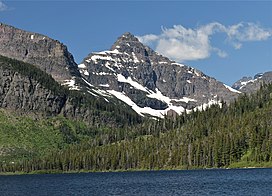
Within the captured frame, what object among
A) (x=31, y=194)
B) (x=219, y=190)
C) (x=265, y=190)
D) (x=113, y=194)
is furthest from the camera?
(x=31, y=194)

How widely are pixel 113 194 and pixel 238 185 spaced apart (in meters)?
32.8

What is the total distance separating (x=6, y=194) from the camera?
15075 centimetres

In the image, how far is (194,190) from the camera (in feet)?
420

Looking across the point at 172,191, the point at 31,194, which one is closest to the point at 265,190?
the point at 172,191

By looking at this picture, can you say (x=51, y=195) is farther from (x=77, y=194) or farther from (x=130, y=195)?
(x=130, y=195)

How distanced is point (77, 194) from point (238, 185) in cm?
4386

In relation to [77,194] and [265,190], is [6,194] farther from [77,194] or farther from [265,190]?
[265,190]

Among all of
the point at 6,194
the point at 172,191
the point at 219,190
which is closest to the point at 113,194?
the point at 172,191

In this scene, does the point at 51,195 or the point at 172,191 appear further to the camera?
the point at 51,195

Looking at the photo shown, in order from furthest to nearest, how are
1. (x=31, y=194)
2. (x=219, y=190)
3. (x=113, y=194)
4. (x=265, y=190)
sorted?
(x=31, y=194), (x=113, y=194), (x=219, y=190), (x=265, y=190)

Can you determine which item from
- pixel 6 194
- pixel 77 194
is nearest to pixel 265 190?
pixel 77 194

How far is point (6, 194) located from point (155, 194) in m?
50.5

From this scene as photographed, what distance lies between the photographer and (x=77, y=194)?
5512 inches

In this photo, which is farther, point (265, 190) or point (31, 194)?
point (31, 194)
